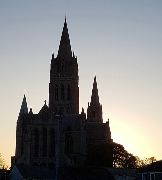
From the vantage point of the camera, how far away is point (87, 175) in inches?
3376

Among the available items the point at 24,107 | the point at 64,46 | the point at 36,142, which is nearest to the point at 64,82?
the point at 64,46

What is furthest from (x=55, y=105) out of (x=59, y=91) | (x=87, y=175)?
(x=87, y=175)

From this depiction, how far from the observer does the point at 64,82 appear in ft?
420

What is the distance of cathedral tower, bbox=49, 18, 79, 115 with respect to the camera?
412 ft

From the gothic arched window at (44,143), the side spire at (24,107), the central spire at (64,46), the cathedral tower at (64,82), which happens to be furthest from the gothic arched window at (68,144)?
the central spire at (64,46)

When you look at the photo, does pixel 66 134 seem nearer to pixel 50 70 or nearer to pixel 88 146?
pixel 88 146

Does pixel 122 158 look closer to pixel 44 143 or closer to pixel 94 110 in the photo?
pixel 94 110

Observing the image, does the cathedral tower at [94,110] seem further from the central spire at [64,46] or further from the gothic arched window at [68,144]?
the gothic arched window at [68,144]

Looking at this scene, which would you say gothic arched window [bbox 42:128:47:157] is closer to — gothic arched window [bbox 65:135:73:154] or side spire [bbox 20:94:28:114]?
gothic arched window [bbox 65:135:73:154]

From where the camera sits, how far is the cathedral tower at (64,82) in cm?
12544

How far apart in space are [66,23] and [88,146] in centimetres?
3253

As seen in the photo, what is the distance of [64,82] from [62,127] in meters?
19.6

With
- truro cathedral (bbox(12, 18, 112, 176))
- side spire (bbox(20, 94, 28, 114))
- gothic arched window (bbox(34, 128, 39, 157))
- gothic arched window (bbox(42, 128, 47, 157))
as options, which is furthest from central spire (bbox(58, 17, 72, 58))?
gothic arched window (bbox(34, 128, 39, 157))

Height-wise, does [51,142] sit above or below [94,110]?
below
